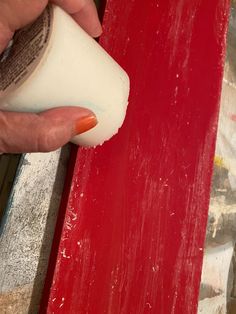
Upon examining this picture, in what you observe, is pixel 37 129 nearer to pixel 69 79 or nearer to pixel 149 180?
pixel 69 79

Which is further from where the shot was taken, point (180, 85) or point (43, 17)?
point (180, 85)

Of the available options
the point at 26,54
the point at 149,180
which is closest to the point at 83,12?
the point at 26,54

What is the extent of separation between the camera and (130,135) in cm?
73

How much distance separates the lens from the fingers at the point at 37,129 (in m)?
0.44

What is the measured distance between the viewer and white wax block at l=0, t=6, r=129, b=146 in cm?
44

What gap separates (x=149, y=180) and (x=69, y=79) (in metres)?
0.35

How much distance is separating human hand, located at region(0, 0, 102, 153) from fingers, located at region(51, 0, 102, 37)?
0.29 feet

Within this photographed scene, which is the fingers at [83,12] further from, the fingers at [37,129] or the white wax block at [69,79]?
the fingers at [37,129]

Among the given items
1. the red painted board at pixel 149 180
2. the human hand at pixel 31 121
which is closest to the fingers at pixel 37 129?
the human hand at pixel 31 121

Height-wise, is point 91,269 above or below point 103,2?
below

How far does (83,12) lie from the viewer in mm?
609

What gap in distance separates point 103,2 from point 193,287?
67cm

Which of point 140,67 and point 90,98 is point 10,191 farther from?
point 140,67

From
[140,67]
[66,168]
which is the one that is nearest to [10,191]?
[66,168]
